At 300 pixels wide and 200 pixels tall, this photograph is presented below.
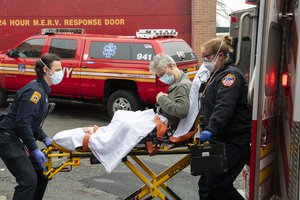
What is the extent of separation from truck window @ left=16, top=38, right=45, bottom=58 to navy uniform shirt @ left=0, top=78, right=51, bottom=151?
6.66 meters

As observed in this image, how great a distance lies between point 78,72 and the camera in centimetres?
1007

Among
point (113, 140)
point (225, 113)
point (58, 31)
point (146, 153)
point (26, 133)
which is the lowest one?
point (146, 153)

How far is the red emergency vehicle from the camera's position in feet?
31.2

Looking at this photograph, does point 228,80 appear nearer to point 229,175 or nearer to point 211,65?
point 211,65

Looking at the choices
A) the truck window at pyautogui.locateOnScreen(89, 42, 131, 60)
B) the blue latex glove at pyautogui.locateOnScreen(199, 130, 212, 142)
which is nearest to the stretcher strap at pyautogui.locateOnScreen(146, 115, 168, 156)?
the blue latex glove at pyautogui.locateOnScreen(199, 130, 212, 142)

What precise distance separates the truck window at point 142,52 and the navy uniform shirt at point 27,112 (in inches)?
213

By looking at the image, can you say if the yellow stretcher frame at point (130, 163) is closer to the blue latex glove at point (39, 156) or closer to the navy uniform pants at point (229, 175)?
the blue latex glove at point (39, 156)

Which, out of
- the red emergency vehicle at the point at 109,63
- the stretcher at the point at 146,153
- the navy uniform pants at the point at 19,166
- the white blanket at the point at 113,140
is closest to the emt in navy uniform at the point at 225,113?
the stretcher at the point at 146,153

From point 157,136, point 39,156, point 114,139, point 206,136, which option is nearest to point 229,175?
point 206,136

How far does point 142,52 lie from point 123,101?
1.17 meters

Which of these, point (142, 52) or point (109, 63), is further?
point (109, 63)

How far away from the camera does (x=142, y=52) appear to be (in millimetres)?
9578

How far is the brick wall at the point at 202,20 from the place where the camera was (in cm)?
1452

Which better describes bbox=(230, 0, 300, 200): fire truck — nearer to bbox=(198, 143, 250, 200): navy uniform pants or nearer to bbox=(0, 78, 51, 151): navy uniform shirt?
bbox=(198, 143, 250, 200): navy uniform pants
